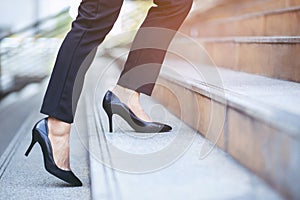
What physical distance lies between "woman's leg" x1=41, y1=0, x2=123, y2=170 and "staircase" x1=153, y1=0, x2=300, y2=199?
0.29 meters

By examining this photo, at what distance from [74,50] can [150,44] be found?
30cm

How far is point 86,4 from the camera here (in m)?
0.99

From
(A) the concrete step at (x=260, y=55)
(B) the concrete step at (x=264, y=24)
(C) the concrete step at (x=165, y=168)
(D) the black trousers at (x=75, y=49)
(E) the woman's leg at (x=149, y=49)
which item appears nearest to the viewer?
(C) the concrete step at (x=165, y=168)

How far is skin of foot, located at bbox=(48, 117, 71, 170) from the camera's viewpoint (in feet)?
3.34

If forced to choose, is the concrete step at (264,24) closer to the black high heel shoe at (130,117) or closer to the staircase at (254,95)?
the staircase at (254,95)

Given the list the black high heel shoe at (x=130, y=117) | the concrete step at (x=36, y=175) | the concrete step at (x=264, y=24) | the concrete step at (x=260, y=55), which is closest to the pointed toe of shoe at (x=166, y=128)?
the black high heel shoe at (x=130, y=117)

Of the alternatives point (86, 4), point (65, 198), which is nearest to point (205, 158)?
point (65, 198)

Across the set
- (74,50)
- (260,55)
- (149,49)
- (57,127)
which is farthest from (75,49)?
(260,55)

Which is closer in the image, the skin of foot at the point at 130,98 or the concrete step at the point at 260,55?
the skin of foot at the point at 130,98

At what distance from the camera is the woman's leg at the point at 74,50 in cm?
98

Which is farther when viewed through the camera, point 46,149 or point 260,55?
point 260,55

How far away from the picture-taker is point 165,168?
0.95 metres

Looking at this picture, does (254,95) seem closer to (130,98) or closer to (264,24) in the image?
(130,98)

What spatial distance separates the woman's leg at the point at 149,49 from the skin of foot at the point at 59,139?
27 centimetres
